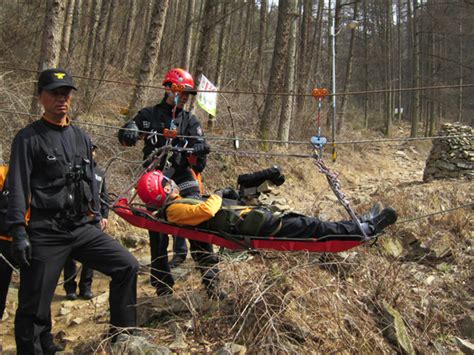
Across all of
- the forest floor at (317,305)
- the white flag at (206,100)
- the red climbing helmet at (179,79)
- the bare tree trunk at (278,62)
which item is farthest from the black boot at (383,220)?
the bare tree trunk at (278,62)

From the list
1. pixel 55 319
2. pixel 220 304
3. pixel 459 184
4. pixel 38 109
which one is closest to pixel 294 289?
pixel 220 304

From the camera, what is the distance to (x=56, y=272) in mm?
2746

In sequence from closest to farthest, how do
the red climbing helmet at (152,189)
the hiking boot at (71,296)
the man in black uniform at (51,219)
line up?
the man in black uniform at (51,219), the red climbing helmet at (152,189), the hiking boot at (71,296)

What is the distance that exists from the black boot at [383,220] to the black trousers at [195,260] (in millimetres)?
1368

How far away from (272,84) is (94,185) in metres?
7.19

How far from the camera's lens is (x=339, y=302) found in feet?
10.4

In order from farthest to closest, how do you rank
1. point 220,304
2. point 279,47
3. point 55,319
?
point 279,47
point 55,319
point 220,304

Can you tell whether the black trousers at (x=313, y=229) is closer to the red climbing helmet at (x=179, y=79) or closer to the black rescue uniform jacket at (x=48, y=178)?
the black rescue uniform jacket at (x=48, y=178)

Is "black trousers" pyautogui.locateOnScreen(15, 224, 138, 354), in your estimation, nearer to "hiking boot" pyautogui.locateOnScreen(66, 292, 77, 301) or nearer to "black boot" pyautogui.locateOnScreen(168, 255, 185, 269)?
"hiking boot" pyautogui.locateOnScreen(66, 292, 77, 301)

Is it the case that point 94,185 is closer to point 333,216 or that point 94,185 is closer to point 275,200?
point 333,216

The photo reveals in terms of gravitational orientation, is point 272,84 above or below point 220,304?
above

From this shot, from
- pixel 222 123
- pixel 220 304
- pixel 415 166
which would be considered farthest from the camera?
pixel 415 166

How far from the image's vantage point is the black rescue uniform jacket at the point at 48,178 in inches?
103

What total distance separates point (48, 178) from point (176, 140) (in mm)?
1692
